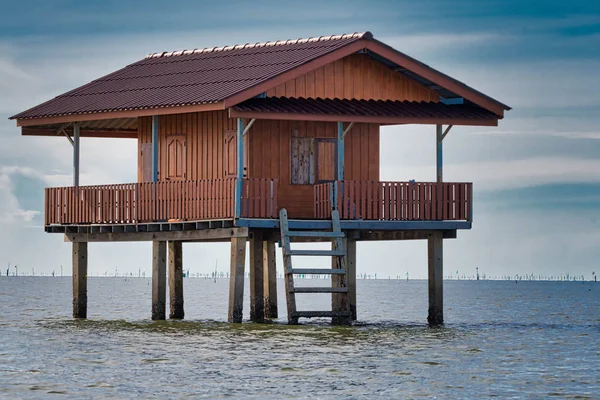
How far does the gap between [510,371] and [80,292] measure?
1660 centimetres

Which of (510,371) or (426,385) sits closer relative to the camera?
(426,385)

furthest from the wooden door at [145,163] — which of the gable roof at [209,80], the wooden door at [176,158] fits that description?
the gable roof at [209,80]

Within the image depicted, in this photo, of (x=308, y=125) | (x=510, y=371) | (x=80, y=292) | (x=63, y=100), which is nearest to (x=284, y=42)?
(x=308, y=125)

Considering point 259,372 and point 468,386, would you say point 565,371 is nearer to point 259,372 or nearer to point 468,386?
point 468,386

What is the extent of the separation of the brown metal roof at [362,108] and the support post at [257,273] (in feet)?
12.8

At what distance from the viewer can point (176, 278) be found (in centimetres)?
4384

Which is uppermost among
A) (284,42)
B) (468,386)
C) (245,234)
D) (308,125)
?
(284,42)

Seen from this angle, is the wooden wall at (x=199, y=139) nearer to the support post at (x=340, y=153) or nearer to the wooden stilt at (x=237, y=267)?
the wooden stilt at (x=237, y=267)

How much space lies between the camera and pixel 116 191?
1558 inches

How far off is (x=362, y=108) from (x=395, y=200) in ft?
8.19

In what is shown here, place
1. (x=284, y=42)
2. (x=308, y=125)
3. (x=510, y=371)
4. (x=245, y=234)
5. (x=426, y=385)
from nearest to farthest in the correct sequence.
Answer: (x=426, y=385) < (x=510, y=371) < (x=245, y=234) < (x=308, y=125) < (x=284, y=42)

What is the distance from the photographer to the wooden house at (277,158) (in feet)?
Result: 121

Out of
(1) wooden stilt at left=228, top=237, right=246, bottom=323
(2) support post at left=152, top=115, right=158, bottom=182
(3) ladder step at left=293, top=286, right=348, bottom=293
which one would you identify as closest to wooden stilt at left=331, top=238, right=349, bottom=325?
(3) ladder step at left=293, top=286, right=348, bottom=293

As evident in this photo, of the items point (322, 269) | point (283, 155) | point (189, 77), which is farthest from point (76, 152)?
point (322, 269)
